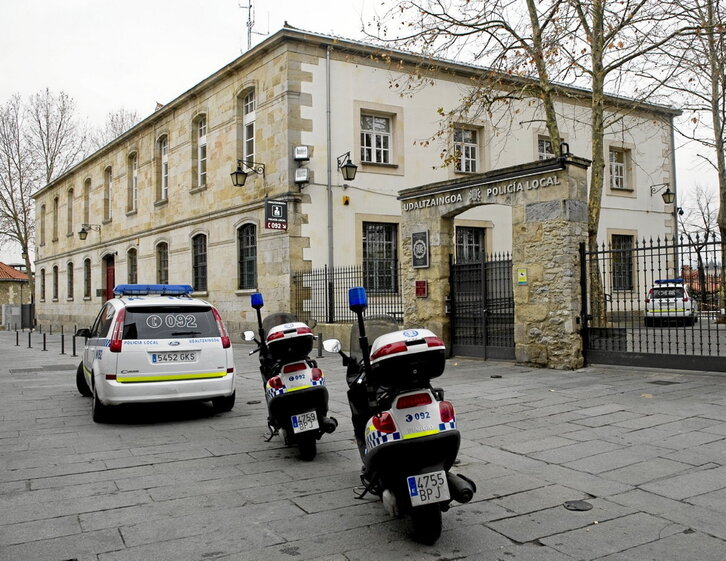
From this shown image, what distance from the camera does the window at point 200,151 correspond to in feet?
75.7

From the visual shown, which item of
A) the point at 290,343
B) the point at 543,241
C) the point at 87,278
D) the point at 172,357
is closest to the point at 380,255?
the point at 543,241

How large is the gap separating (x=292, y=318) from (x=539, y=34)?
440 inches

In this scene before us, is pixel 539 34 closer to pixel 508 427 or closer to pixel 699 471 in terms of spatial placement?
pixel 508 427

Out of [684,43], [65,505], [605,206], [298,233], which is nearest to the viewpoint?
[65,505]

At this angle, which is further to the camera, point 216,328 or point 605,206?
point 605,206

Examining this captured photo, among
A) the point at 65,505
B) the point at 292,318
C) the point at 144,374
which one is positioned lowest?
the point at 65,505

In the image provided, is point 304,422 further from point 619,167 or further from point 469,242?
point 619,167

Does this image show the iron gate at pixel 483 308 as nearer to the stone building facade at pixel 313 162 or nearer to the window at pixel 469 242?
the stone building facade at pixel 313 162

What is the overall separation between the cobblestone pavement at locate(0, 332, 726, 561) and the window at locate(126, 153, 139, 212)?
2101cm

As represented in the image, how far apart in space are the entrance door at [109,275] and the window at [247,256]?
12023 millimetres

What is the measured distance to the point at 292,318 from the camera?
6680 mm

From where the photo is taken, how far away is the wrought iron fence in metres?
17.0

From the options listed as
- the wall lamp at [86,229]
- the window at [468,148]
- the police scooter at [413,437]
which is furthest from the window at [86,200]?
the police scooter at [413,437]

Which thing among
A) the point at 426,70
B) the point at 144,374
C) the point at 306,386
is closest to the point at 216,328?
the point at 144,374
